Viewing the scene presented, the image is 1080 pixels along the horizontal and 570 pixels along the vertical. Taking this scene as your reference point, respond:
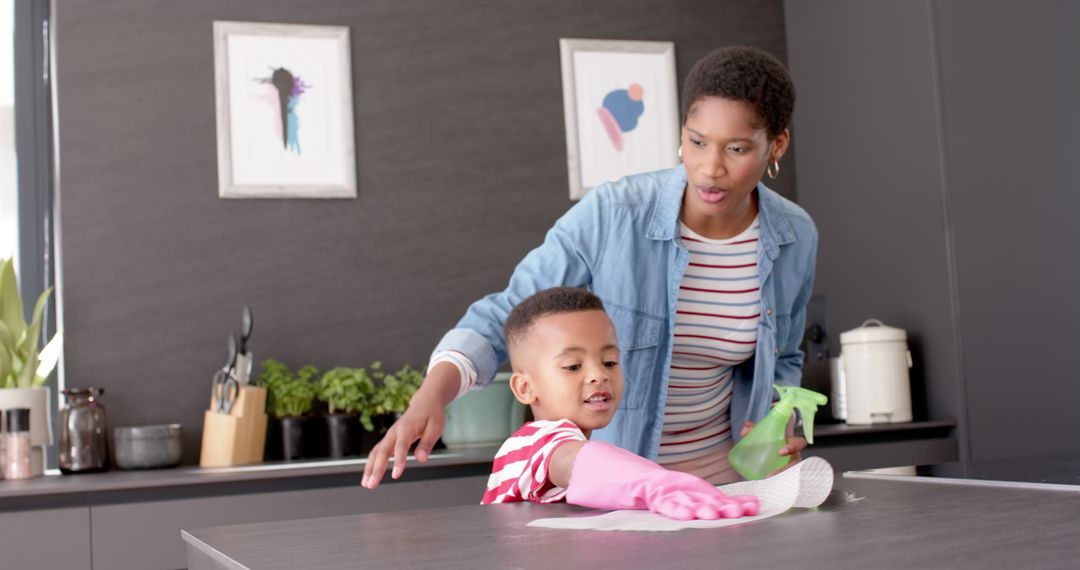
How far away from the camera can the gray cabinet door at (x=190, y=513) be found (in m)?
2.23

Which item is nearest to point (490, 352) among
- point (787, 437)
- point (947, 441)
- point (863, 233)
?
point (787, 437)

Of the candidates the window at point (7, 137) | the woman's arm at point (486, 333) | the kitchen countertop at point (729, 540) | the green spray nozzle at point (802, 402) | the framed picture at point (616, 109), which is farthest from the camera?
the framed picture at point (616, 109)

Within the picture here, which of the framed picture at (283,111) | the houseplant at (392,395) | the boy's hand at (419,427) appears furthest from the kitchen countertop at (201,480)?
the boy's hand at (419,427)

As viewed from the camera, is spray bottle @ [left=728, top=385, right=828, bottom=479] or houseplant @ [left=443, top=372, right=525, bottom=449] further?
houseplant @ [left=443, top=372, right=525, bottom=449]

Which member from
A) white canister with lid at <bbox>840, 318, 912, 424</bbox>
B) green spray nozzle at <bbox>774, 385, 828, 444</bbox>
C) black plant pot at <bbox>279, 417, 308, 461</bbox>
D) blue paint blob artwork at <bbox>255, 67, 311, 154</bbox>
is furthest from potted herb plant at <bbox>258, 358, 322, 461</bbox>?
green spray nozzle at <bbox>774, 385, 828, 444</bbox>

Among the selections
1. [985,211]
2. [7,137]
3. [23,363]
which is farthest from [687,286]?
[7,137]

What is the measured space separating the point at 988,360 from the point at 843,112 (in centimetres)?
87

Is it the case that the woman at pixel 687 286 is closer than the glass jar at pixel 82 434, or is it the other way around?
the woman at pixel 687 286

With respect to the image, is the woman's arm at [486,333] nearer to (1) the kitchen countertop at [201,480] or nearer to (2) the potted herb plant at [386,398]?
(1) the kitchen countertop at [201,480]

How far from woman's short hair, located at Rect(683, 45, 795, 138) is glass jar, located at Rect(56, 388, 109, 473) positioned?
1680mm

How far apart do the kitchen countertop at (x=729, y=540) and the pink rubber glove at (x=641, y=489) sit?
0.10 ft

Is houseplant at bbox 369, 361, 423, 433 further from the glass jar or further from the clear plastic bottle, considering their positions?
the clear plastic bottle

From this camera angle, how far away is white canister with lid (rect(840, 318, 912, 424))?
2.90 meters

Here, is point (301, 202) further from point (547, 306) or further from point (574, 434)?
point (574, 434)
